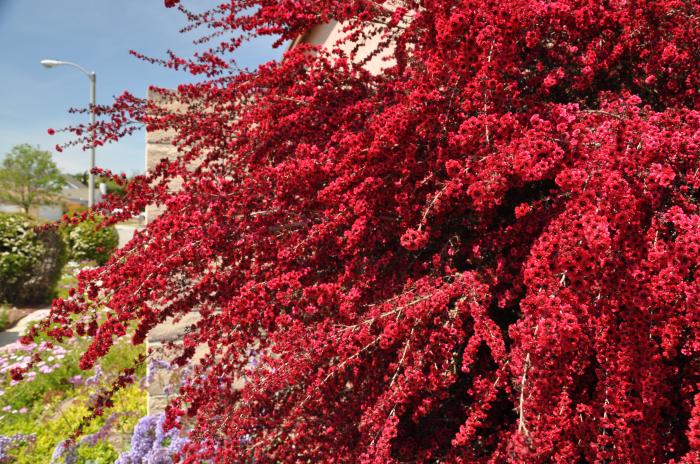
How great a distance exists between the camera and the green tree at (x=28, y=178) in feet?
143

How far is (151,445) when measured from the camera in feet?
10.4

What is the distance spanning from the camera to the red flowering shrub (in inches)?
50.3

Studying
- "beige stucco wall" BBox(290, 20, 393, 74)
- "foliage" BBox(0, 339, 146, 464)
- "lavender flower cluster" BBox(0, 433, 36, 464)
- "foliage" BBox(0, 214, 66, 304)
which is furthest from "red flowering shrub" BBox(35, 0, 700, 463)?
"foliage" BBox(0, 214, 66, 304)

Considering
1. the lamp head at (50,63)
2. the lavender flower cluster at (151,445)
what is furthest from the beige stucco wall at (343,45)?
the lamp head at (50,63)

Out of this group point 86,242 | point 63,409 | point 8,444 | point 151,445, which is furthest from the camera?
point 86,242

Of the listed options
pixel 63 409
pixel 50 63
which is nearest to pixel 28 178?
pixel 50 63

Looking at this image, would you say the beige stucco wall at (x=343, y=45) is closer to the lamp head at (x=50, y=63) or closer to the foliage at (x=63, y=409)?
the foliage at (x=63, y=409)

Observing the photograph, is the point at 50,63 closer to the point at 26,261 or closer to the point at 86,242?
the point at 86,242

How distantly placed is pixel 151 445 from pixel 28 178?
51.4 metres

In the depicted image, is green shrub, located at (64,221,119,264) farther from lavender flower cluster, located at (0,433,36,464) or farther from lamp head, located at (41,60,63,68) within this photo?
lavender flower cluster, located at (0,433,36,464)

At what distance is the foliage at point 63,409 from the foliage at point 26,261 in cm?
425

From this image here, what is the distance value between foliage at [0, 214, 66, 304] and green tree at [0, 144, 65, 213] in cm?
4112

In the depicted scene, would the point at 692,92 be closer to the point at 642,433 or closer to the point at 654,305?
the point at 654,305

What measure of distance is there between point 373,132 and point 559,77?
0.78 metres
